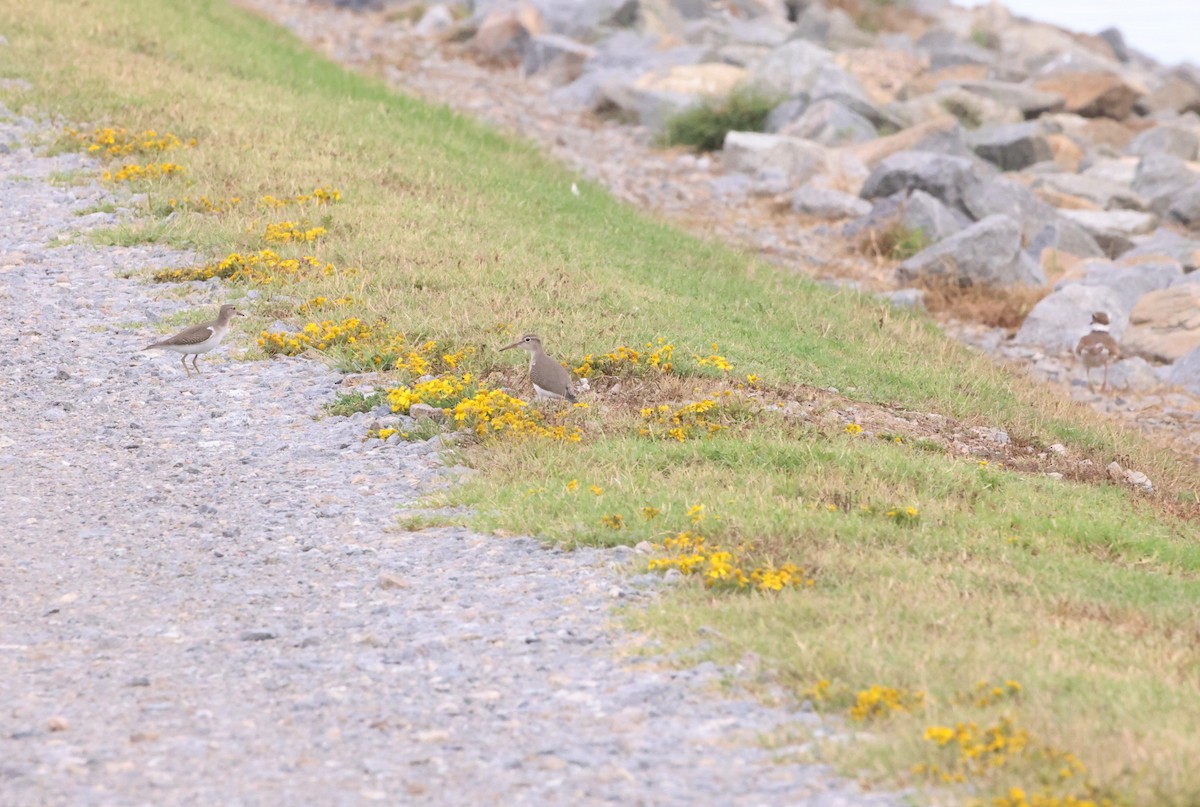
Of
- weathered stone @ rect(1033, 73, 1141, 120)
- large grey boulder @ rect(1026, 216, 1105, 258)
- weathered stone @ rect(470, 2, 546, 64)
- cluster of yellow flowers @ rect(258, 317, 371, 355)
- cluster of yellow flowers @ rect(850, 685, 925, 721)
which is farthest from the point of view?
weathered stone @ rect(470, 2, 546, 64)

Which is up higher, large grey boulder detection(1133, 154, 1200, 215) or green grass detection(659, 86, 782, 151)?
large grey boulder detection(1133, 154, 1200, 215)

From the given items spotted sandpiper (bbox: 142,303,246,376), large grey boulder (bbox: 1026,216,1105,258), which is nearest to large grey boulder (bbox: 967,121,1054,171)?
large grey boulder (bbox: 1026,216,1105,258)

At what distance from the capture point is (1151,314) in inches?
782

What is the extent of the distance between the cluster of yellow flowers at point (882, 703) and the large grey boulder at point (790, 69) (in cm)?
2742

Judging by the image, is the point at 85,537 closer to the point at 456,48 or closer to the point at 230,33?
the point at 230,33

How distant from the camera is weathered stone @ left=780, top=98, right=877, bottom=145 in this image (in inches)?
1159

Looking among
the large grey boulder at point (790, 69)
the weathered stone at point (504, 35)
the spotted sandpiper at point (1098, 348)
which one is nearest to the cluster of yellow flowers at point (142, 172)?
the spotted sandpiper at point (1098, 348)

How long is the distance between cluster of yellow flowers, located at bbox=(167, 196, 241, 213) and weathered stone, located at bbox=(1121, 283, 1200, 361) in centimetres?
1204

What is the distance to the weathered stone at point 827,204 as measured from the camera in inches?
974

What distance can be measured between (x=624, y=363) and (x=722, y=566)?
4.13 metres

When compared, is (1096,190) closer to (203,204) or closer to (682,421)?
(203,204)

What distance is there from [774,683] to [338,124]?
14441mm

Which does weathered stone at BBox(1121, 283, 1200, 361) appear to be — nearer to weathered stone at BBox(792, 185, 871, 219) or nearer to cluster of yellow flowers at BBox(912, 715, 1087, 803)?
weathered stone at BBox(792, 185, 871, 219)

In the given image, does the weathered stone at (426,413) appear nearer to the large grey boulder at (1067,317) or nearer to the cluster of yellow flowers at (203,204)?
the cluster of yellow flowers at (203,204)
